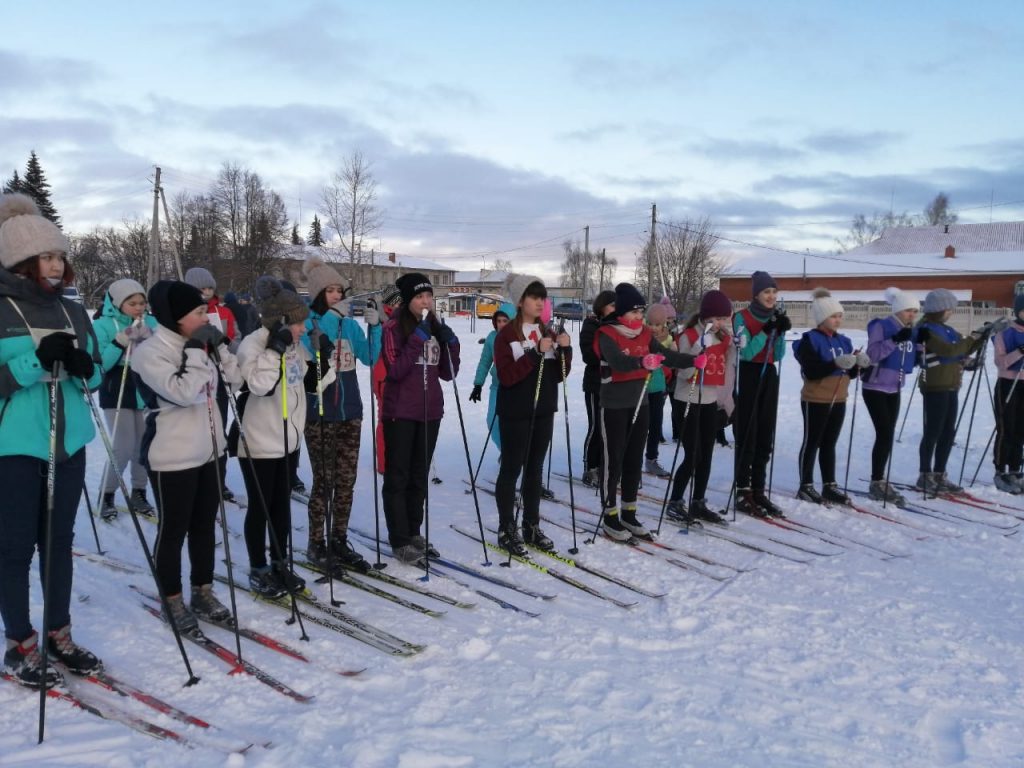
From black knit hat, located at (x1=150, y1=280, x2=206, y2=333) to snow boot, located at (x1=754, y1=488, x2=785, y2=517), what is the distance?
473 centimetres

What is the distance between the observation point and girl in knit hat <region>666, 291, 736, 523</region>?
18.3 ft

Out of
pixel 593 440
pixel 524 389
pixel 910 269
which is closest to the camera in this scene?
pixel 524 389

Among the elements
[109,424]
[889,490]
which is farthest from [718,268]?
[109,424]

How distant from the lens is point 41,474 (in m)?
2.99

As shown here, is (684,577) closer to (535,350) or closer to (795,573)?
(795,573)

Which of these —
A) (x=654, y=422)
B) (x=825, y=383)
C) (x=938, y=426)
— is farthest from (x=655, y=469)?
(x=938, y=426)

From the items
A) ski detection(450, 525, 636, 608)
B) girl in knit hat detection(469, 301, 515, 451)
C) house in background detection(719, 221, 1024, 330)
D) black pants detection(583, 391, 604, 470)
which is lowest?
ski detection(450, 525, 636, 608)

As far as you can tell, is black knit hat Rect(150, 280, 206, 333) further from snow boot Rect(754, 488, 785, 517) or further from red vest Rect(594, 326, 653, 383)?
snow boot Rect(754, 488, 785, 517)

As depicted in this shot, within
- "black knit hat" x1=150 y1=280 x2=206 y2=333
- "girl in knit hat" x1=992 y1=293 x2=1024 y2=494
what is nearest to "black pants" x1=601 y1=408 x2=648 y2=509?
"black knit hat" x1=150 y1=280 x2=206 y2=333

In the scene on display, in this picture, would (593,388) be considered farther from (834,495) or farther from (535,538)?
(834,495)

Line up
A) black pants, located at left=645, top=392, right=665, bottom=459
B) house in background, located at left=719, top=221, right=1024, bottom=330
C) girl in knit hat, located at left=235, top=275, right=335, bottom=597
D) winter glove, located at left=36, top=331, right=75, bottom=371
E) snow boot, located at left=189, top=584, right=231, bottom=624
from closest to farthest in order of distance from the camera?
winter glove, located at left=36, top=331, right=75, bottom=371 → snow boot, located at left=189, top=584, right=231, bottom=624 → girl in knit hat, located at left=235, top=275, right=335, bottom=597 → black pants, located at left=645, top=392, right=665, bottom=459 → house in background, located at left=719, top=221, right=1024, bottom=330

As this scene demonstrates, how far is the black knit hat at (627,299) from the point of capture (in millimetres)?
5047

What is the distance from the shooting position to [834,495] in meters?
6.31

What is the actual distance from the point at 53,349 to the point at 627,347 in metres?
3.56
